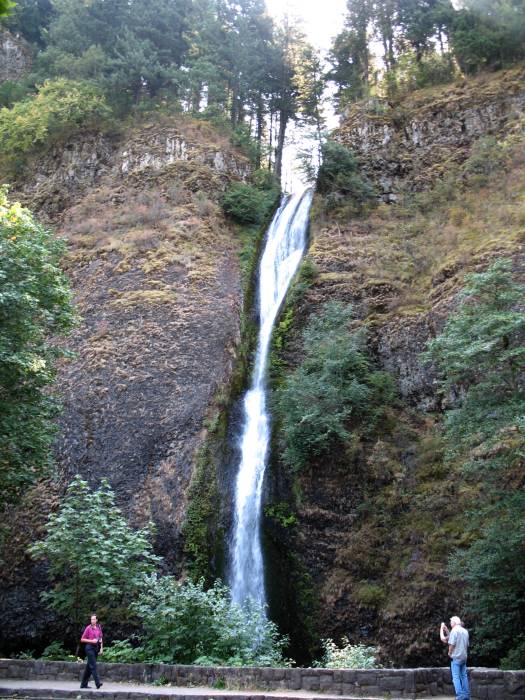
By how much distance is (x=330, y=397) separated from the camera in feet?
64.6

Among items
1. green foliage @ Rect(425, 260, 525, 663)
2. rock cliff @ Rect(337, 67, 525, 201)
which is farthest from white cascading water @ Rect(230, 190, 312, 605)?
green foliage @ Rect(425, 260, 525, 663)

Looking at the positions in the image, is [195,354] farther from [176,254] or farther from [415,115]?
[415,115]

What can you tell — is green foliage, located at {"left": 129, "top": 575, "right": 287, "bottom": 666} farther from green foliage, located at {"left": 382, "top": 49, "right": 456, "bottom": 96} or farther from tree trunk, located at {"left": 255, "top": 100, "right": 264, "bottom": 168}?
green foliage, located at {"left": 382, "top": 49, "right": 456, "bottom": 96}

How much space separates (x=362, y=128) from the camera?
33344 mm

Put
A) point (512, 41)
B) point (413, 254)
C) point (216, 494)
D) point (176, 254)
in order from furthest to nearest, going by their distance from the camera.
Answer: point (512, 41), point (176, 254), point (413, 254), point (216, 494)

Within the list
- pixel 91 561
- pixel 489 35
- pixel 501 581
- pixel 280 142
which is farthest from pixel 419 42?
pixel 91 561

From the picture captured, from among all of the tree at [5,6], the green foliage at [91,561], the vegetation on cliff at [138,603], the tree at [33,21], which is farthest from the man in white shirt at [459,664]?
the tree at [33,21]

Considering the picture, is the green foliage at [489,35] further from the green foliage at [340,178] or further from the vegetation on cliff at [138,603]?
the vegetation on cliff at [138,603]

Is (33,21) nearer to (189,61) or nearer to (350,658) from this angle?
(189,61)

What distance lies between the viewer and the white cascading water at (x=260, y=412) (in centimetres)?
1778

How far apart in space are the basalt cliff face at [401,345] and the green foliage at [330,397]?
53 centimetres

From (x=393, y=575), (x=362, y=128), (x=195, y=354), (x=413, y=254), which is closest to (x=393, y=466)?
(x=393, y=575)

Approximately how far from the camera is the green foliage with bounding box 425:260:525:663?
12617mm

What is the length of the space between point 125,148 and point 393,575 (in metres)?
27.7
